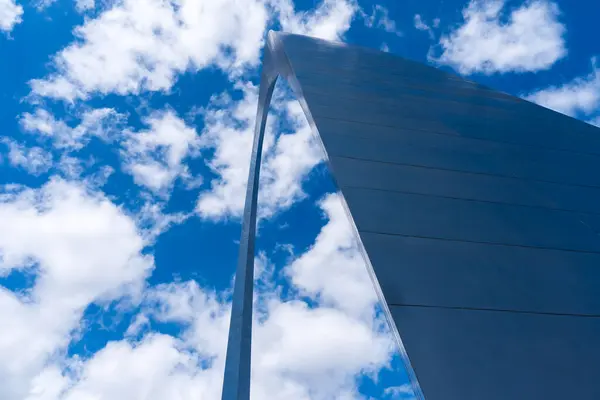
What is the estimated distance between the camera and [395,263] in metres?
4.32

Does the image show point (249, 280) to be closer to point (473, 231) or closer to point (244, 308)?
point (244, 308)

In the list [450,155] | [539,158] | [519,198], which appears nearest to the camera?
[519,198]

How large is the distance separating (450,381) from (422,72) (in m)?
10.4

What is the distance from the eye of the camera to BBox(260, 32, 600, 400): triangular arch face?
3.58m

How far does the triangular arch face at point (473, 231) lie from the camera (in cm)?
358

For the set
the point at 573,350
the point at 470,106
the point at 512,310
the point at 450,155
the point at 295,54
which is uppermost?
the point at 295,54

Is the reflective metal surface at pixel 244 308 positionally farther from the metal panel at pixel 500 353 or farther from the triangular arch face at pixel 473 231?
the metal panel at pixel 500 353

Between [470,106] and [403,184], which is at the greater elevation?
[470,106]

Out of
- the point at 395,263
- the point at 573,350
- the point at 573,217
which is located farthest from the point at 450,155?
the point at 573,350

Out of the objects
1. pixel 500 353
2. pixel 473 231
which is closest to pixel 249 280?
pixel 473 231

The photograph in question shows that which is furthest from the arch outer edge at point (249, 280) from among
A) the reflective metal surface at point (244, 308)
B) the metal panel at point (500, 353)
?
the metal panel at point (500, 353)

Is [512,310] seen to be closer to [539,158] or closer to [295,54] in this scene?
[539,158]

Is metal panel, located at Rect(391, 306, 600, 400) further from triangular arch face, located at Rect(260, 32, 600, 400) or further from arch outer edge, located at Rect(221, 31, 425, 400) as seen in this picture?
arch outer edge, located at Rect(221, 31, 425, 400)

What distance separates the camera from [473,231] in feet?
16.8
